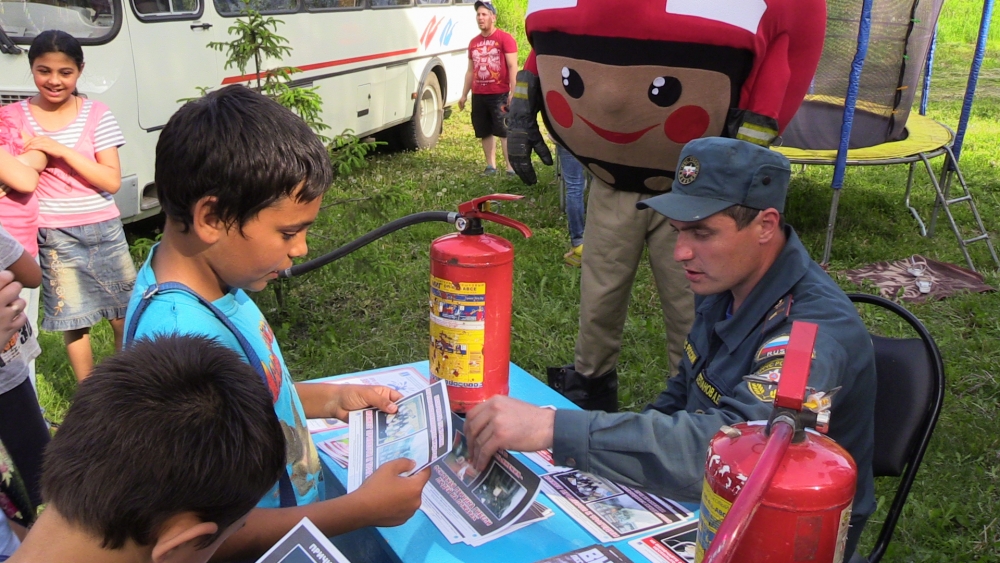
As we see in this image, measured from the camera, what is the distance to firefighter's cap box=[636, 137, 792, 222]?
1725 millimetres

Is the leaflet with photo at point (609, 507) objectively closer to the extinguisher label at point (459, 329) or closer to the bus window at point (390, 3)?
the extinguisher label at point (459, 329)

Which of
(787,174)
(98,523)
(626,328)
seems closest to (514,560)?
(98,523)

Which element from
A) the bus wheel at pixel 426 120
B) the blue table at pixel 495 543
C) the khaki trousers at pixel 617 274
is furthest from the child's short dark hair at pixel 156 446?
the bus wheel at pixel 426 120

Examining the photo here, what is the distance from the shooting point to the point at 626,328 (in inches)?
170

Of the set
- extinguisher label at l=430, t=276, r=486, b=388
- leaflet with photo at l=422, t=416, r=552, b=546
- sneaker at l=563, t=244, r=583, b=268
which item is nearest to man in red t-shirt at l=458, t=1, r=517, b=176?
sneaker at l=563, t=244, r=583, b=268

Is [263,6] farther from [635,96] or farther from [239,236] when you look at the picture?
[239,236]

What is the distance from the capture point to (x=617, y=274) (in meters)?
3.05

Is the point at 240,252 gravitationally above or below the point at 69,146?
above

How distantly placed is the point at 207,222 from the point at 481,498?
73cm

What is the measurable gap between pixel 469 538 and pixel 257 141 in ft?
2.69

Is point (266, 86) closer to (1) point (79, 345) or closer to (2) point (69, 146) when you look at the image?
(2) point (69, 146)

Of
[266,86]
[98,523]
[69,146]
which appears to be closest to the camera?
[98,523]

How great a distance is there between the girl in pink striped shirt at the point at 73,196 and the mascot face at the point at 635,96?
1.79 m

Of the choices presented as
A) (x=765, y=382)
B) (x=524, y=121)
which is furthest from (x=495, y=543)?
(x=524, y=121)
